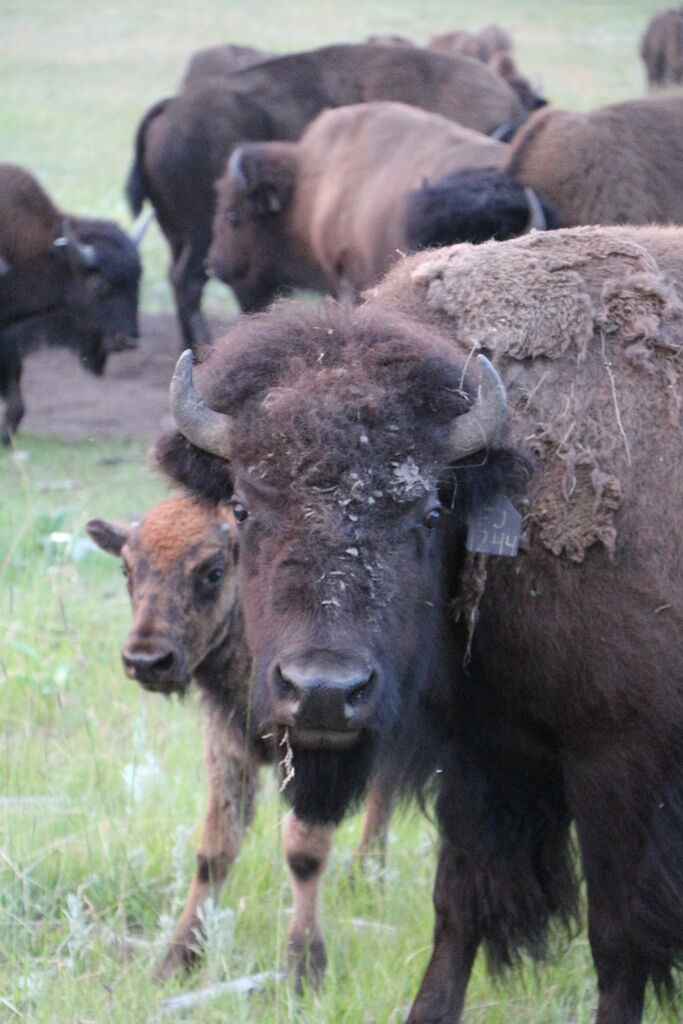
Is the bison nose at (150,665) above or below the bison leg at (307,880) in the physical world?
above

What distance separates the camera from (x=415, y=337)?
3.18m

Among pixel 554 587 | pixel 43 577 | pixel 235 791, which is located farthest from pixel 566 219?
pixel 554 587

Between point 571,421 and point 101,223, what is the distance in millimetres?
8362

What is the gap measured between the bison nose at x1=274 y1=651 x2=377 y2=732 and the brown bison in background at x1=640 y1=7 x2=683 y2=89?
20362mm

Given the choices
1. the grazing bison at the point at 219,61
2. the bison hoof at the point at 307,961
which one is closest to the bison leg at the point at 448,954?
the bison hoof at the point at 307,961

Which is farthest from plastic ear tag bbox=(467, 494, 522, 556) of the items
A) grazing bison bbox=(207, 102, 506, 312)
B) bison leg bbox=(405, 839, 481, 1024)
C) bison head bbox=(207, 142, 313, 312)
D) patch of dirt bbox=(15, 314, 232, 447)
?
bison head bbox=(207, 142, 313, 312)

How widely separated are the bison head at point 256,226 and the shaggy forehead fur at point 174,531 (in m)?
7.07

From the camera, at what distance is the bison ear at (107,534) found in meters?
4.61

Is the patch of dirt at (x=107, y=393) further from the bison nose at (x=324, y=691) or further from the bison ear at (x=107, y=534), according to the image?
the bison nose at (x=324, y=691)

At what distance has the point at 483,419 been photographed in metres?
3.08

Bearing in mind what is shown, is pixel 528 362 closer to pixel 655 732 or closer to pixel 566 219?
pixel 655 732

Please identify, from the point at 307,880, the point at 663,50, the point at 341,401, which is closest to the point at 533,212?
the point at 307,880

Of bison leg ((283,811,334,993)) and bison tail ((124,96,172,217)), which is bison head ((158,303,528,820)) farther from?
bison tail ((124,96,172,217))

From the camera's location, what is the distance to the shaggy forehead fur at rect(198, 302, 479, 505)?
297cm
